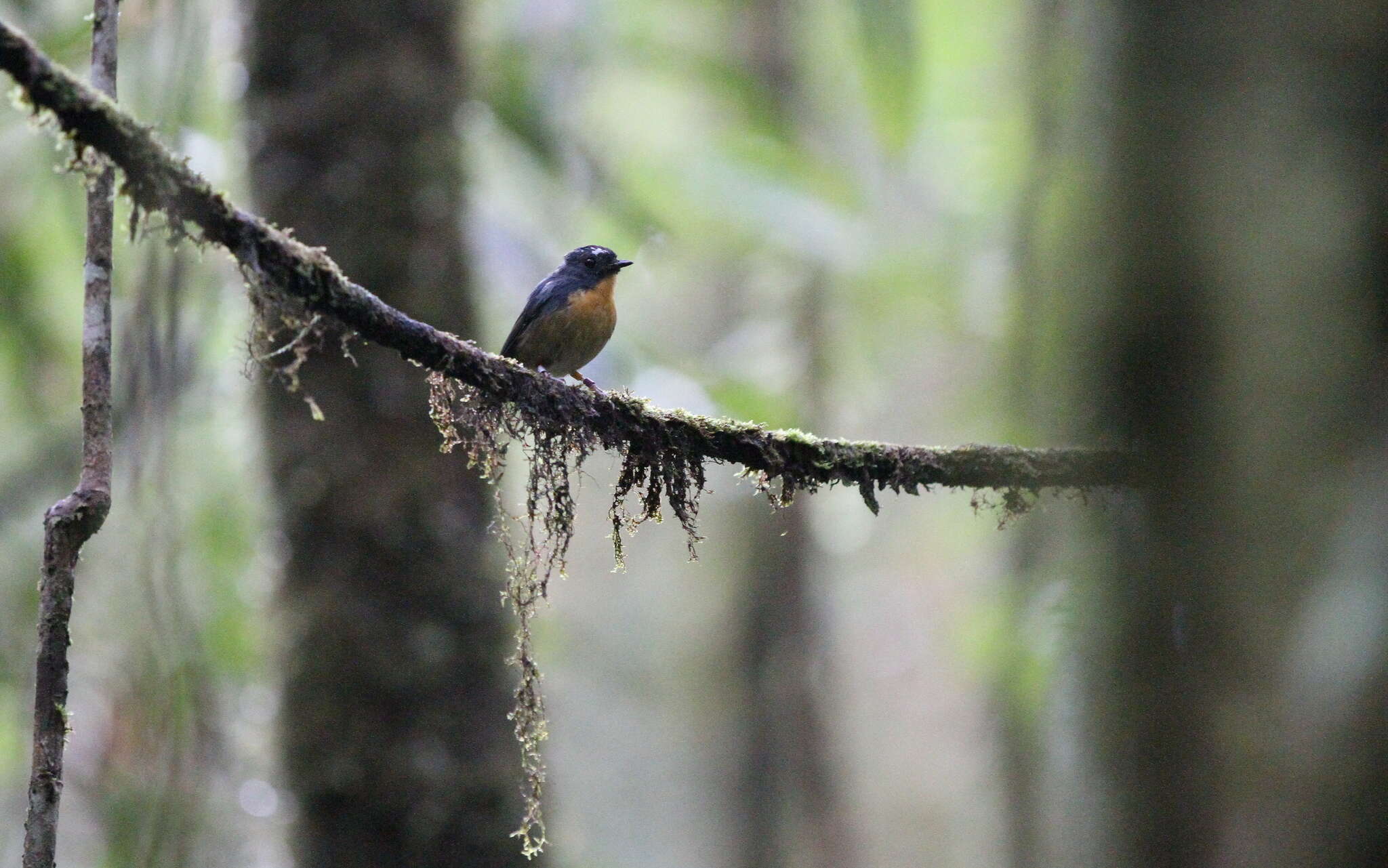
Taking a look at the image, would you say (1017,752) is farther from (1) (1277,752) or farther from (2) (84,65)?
(2) (84,65)

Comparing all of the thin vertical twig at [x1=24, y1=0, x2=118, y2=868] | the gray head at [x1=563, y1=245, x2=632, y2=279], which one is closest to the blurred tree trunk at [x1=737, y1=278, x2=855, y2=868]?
Result: the gray head at [x1=563, y1=245, x2=632, y2=279]

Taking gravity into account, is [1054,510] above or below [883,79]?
below

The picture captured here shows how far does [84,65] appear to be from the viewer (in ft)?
18.7

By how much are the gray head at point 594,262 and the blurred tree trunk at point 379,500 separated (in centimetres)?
58

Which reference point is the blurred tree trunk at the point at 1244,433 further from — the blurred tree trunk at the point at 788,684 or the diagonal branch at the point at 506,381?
the blurred tree trunk at the point at 788,684

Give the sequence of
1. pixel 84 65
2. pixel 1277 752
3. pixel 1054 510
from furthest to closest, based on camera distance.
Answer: pixel 84 65
pixel 1054 510
pixel 1277 752

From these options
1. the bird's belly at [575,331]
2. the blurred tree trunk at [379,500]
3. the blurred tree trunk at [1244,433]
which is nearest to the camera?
the blurred tree trunk at [1244,433]

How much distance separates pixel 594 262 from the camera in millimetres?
5516

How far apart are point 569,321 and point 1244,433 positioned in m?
4.04

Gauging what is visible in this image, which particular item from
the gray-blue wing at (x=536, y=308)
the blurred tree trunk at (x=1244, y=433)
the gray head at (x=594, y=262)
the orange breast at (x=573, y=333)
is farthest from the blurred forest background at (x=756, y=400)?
the gray head at (x=594, y=262)

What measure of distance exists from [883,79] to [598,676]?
334 inches

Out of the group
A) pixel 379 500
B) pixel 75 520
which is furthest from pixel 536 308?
pixel 75 520

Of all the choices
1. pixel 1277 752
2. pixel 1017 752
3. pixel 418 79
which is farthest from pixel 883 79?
pixel 1277 752

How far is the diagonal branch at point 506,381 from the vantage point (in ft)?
5.77
